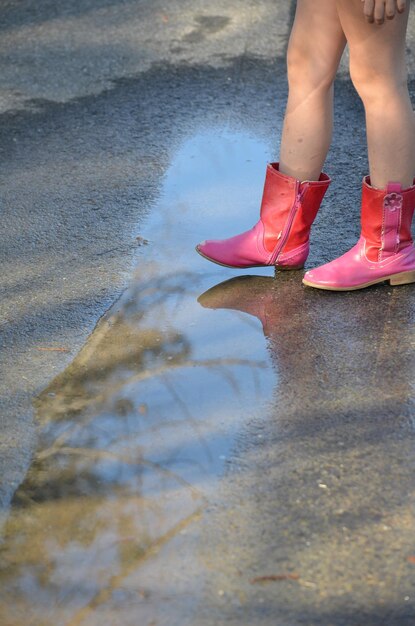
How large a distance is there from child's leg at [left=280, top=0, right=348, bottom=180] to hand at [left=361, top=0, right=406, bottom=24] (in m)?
0.24

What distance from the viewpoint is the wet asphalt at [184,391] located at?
218 cm

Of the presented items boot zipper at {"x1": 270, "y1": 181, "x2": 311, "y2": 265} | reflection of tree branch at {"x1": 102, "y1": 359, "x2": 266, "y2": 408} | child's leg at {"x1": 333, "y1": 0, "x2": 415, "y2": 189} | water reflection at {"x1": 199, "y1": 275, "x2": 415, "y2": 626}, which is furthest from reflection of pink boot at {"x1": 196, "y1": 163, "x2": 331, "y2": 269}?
reflection of tree branch at {"x1": 102, "y1": 359, "x2": 266, "y2": 408}

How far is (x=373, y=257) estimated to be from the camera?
10.8ft

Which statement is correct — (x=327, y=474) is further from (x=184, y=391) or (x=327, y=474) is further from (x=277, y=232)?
(x=277, y=232)

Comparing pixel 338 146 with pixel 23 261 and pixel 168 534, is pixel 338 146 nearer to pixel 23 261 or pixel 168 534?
pixel 23 261

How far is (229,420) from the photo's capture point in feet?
8.83

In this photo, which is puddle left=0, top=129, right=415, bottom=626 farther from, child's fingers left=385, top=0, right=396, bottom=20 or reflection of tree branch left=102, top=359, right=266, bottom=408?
child's fingers left=385, top=0, right=396, bottom=20

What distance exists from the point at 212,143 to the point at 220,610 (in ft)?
9.20

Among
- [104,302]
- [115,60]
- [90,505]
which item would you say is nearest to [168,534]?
[90,505]

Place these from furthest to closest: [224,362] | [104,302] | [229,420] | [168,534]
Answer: [104,302] < [224,362] < [229,420] < [168,534]

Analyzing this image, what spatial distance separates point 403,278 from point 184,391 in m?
0.94

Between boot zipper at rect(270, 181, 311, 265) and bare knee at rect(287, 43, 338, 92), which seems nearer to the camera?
bare knee at rect(287, 43, 338, 92)

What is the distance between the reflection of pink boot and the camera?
3.33 m

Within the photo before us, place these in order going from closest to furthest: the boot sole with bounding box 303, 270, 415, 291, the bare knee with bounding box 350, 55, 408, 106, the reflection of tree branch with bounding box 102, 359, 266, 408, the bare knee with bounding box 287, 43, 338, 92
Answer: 1. the reflection of tree branch with bounding box 102, 359, 266, 408
2. the bare knee with bounding box 350, 55, 408, 106
3. the bare knee with bounding box 287, 43, 338, 92
4. the boot sole with bounding box 303, 270, 415, 291
